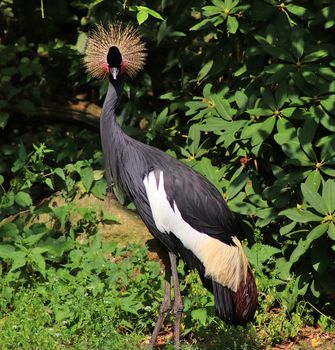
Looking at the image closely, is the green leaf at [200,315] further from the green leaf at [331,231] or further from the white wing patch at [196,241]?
the green leaf at [331,231]

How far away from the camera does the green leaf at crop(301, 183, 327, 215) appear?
4551 mm

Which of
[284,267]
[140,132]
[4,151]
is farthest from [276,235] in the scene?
[4,151]

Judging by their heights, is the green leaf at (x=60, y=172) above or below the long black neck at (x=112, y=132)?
below

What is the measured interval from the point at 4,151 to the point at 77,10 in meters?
1.35

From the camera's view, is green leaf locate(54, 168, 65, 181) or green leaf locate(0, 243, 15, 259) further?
green leaf locate(54, 168, 65, 181)

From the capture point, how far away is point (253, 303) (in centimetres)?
430

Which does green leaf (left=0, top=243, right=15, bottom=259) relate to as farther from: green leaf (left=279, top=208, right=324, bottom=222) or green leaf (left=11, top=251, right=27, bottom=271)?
green leaf (left=279, top=208, right=324, bottom=222)

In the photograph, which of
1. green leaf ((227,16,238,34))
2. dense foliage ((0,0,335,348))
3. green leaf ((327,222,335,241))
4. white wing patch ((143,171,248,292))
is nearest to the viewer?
white wing patch ((143,171,248,292))

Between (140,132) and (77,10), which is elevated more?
(77,10)

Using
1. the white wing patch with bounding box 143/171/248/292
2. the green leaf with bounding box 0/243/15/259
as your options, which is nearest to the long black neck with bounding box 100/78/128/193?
the white wing patch with bounding box 143/171/248/292

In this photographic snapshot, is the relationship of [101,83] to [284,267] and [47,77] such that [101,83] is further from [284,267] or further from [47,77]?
[284,267]

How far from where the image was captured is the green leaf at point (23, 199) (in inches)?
216

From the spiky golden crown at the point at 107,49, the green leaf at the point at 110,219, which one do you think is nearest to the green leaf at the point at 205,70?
the spiky golden crown at the point at 107,49

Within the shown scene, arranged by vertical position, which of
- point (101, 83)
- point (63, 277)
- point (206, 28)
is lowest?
point (63, 277)
